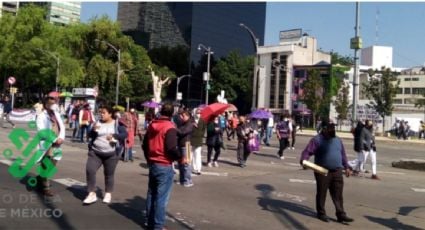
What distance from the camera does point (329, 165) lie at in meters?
8.50

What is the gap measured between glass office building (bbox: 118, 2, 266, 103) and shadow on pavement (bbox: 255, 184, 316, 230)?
311ft

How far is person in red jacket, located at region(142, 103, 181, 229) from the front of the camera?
6941 millimetres

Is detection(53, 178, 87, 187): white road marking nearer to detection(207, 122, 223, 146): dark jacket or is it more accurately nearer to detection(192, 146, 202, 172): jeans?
detection(192, 146, 202, 172): jeans

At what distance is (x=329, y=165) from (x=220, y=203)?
6.67 feet

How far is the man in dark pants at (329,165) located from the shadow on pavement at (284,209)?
473mm

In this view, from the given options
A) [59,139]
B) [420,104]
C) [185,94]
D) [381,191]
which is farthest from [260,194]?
[185,94]

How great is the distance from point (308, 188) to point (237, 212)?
3.71 metres

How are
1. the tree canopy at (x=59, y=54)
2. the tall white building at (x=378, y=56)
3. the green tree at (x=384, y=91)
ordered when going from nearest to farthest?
the green tree at (x=384, y=91) → the tree canopy at (x=59, y=54) → the tall white building at (x=378, y=56)

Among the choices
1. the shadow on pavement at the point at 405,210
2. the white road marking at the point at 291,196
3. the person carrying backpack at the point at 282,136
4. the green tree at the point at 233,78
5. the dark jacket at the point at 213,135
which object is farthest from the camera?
the green tree at the point at 233,78

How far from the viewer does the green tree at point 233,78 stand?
92062 mm

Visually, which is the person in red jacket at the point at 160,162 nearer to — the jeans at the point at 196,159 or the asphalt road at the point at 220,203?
the asphalt road at the point at 220,203

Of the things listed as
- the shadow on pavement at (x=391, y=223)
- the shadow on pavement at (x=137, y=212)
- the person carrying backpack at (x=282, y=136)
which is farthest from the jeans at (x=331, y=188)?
the person carrying backpack at (x=282, y=136)

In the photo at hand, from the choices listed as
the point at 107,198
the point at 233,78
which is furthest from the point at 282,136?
the point at 233,78

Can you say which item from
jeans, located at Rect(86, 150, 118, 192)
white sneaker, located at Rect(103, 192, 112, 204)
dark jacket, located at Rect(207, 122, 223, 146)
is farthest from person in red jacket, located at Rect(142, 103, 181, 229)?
dark jacket, located at Rect(207, 122, 223, 146)
